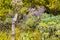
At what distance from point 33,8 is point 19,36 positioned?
118 centimetres

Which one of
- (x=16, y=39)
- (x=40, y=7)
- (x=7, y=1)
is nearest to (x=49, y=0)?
(x=40, y=7)

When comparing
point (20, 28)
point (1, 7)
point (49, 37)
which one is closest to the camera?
point (49, 37)

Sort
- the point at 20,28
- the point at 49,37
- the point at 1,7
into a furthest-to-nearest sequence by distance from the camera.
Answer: the point at 1,7, the point at 20,28, the point at 49,37

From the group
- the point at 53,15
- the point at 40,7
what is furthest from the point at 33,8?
the point at 53,15

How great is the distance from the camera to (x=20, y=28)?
18.7 feet

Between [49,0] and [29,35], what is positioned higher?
[49,0]

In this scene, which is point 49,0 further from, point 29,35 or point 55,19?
point 29,35

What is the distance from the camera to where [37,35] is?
209 inches

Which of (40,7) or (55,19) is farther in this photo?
(40,7)

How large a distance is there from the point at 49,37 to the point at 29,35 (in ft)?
1.74

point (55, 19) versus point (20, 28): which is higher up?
point (55, 19)

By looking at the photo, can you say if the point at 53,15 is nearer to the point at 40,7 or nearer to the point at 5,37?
the point at 40,7

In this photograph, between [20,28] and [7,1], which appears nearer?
[20,28]

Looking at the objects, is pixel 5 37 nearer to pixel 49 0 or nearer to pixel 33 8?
pixel 33 8
